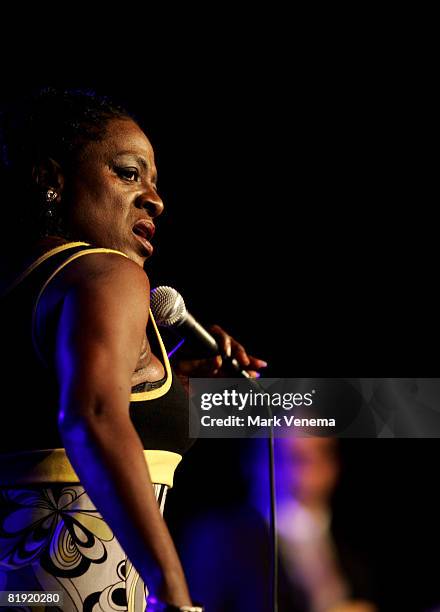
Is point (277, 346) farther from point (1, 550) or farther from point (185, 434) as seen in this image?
point (1, 550)

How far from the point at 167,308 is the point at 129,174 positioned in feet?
1.01

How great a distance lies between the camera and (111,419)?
2.46ft

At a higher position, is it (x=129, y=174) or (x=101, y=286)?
(x=129, y=174)

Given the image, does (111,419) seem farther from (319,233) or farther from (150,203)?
(319,233)

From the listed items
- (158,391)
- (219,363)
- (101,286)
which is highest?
(101,286)

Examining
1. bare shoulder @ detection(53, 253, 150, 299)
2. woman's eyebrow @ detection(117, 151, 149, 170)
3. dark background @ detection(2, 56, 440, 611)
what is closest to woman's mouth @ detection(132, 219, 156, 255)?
woman's eyebrow @ detection(117, 151, 149, 170)

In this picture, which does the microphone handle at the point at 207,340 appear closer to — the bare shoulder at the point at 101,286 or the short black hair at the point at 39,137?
the short black hair at the point at 39,137

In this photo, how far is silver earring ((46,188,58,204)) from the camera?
46.0 inches

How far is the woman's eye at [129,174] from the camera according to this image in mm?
1233

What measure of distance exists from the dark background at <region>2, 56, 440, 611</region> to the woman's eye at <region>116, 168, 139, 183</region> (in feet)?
4.12

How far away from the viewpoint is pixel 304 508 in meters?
2.81

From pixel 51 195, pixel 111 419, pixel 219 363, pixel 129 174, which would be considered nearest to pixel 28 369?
pixel 111 419

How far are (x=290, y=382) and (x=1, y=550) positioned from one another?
1752 mm

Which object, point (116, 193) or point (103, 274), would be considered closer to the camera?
point (103, 274)
